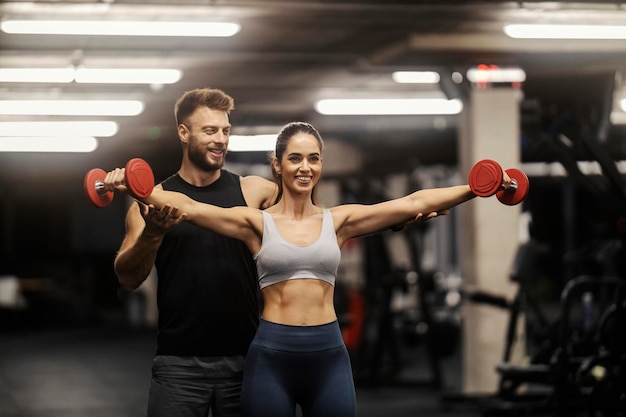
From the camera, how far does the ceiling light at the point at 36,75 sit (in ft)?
26.3

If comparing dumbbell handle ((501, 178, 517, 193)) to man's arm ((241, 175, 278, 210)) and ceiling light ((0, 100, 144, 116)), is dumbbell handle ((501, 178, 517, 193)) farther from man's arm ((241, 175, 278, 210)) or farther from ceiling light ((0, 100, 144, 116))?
ceiling light ((0, 100, 144, 116))

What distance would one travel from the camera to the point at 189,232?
264 centimetres

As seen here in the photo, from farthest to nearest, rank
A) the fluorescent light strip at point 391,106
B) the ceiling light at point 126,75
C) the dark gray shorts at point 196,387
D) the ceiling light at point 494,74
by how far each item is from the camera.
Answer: the fluorescent light strip at point 391,106
the ceiling light at point 126,75
the ceiling light at point 494,74
the dark gray shorts at point 196,387

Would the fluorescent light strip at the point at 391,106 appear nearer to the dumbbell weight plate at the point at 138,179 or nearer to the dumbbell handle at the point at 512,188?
the dumbbell handle at the point at 512,188

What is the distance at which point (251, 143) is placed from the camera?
11.8 meters

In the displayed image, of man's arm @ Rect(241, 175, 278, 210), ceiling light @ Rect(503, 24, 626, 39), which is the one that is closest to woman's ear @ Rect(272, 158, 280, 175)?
man's arm @ Rect(241, 175, 278, 210)

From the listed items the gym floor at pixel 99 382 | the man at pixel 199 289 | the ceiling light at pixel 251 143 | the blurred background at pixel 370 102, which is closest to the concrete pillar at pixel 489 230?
the blurred background at pixel 370 102

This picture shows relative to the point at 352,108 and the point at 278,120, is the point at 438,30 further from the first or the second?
the point at 278,120

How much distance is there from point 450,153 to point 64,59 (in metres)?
6.24

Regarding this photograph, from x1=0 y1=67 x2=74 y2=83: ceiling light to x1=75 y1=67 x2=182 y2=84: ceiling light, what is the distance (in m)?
0.12

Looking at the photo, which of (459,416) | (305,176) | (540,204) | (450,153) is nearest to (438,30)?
(459,416)

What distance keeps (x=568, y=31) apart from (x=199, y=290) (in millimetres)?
4452

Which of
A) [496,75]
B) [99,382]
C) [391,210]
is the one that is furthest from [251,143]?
[391,210]

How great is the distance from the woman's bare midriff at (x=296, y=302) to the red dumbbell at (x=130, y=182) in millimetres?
438
